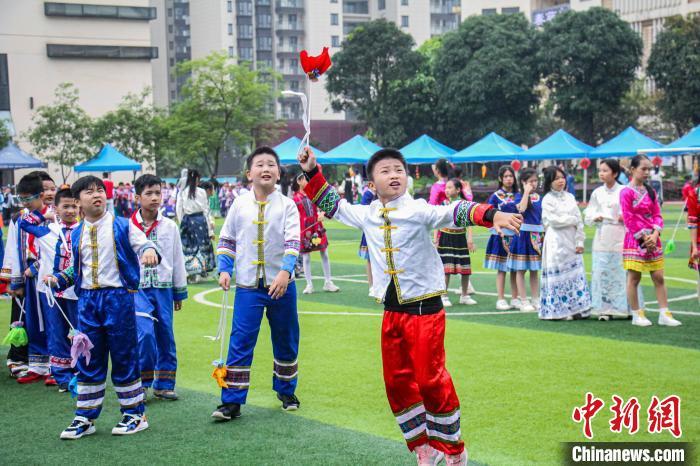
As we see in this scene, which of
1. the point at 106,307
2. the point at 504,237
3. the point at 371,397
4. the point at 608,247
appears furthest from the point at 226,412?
the point at 504,237

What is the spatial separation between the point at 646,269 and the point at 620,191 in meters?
1.00

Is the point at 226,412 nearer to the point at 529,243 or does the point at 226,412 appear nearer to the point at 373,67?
the point at 529,243

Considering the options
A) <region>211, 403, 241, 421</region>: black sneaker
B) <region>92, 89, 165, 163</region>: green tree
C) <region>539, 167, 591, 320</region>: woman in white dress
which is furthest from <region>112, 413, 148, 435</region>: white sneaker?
<region>92, 89, 165, 163</region>: green tree

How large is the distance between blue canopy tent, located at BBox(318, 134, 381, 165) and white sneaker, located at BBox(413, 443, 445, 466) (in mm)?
30313

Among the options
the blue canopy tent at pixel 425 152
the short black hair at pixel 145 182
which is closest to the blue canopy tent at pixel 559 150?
the blue canopy tent at pixel 425 152

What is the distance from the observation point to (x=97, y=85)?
65500 mm

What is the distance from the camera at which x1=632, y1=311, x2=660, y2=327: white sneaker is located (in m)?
11.1

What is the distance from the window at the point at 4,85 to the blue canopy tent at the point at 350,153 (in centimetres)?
3383

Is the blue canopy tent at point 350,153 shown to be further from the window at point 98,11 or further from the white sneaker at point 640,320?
the window at point 98,11

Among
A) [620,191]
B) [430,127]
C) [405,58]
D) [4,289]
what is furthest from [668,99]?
Result: [4,289]

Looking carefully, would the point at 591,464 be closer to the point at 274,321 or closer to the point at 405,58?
the point at 274,321

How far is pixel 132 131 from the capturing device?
51844 millimetres

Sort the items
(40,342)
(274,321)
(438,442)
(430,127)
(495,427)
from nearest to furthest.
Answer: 1. (438,442)
2. (495,427)
3. (274,321)
4. (40,342)
5. (430,127)

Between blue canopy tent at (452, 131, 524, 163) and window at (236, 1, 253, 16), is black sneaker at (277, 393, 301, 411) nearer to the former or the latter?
blue canopy tent at (452, 131, 524, 163)
